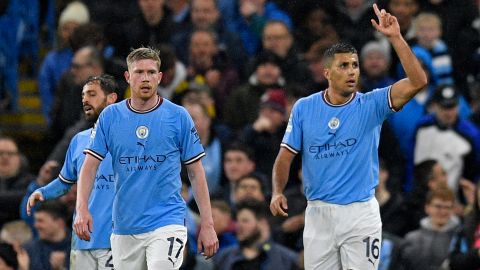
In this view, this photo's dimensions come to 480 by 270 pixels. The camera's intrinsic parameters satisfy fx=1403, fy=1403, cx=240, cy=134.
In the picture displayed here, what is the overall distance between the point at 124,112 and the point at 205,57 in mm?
6371

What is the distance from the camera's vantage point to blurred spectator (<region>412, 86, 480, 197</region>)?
52.1ft

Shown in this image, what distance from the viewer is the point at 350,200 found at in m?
11.3

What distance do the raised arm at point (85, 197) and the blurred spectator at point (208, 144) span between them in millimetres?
4966

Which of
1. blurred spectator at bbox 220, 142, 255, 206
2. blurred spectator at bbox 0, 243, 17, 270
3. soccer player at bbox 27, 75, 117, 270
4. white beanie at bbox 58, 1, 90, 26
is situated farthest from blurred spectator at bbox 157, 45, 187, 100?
soccer player at bbox 27, 75, 117, 270

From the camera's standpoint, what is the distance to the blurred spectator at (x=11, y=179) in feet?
52.3

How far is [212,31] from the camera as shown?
1770cm

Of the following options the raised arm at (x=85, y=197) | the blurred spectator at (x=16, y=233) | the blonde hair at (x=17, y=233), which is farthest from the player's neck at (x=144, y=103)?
the blonde hair at (x=17, y=233)

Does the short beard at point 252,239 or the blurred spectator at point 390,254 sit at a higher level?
the short beard at point 252,239

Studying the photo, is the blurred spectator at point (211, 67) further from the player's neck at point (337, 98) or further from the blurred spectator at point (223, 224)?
the player's neck at point (337, 98)

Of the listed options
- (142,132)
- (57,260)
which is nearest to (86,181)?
(142,132)

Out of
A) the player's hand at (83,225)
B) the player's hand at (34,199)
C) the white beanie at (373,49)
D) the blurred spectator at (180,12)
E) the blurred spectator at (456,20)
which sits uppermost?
the blurred spectator at (180,12)

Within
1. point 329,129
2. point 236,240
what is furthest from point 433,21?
point 329,129

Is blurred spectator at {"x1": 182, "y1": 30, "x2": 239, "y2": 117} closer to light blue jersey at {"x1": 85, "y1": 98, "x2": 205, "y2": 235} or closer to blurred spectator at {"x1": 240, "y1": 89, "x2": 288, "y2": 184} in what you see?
blurred spectator at {"x1": 240, "y1": 89, "x2": 288, "y2": 184}

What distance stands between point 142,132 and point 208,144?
16.9ft
